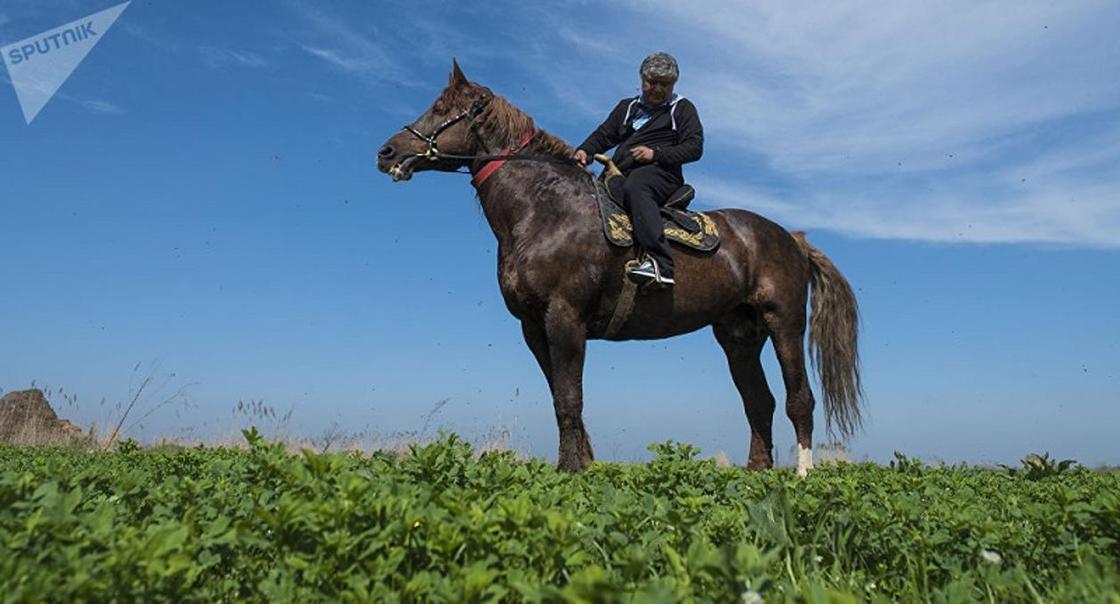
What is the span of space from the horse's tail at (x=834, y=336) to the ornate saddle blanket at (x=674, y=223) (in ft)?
6.35

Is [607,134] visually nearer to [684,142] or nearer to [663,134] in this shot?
[663,134]

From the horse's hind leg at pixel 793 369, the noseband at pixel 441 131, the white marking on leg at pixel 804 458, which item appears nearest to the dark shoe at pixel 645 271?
the horse's hind leg at pixel 793 369

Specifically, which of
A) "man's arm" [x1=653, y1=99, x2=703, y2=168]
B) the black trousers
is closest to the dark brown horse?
the black trousers

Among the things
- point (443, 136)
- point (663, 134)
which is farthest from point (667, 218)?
point (443, 136)

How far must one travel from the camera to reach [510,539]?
2.80 m

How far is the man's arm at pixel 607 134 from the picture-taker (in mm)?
8641

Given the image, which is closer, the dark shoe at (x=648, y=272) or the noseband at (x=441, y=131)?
the dark shoe at (x=648, y=272)

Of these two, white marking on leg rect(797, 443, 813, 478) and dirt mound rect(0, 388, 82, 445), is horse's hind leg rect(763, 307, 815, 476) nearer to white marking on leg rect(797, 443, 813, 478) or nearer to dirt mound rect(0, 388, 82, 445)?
white marking on leg rect(797, 443, 813, 478)

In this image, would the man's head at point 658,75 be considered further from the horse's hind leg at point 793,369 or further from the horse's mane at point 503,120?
the horse's hind leg at point 793,369

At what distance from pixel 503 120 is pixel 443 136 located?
2.06 feet

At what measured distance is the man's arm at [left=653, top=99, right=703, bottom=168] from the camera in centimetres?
805

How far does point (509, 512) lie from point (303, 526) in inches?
27.5

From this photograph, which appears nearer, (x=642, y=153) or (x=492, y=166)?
(x=642, y=153)

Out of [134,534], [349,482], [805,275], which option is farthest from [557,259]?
[134,534]
